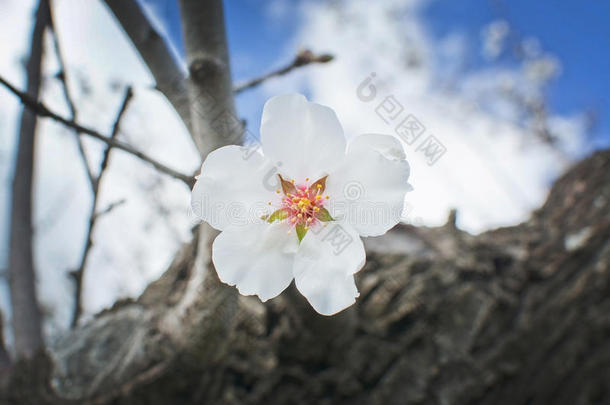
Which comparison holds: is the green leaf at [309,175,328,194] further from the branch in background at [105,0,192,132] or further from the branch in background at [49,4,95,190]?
the branch in background at [49,4,95,190]

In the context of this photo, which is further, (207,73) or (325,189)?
(207,73)

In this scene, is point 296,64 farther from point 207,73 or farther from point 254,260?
point 254,260

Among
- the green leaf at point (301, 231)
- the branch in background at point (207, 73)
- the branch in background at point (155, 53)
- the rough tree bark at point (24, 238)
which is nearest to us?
the green leaf at point (301, 231)

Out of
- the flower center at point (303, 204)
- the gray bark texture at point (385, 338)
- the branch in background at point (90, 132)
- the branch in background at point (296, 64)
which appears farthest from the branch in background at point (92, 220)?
the flower center at point (303, 204)

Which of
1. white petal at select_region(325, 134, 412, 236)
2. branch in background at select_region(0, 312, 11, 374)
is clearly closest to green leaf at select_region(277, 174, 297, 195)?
white petal at select_region(325, 134, 412, 236)

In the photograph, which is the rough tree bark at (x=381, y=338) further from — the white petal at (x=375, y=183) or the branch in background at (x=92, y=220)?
the white petal at (x=375, y=183)

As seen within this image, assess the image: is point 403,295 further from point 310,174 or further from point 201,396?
point 310,174

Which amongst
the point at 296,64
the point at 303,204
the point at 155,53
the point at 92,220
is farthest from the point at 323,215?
the point at 92,220
